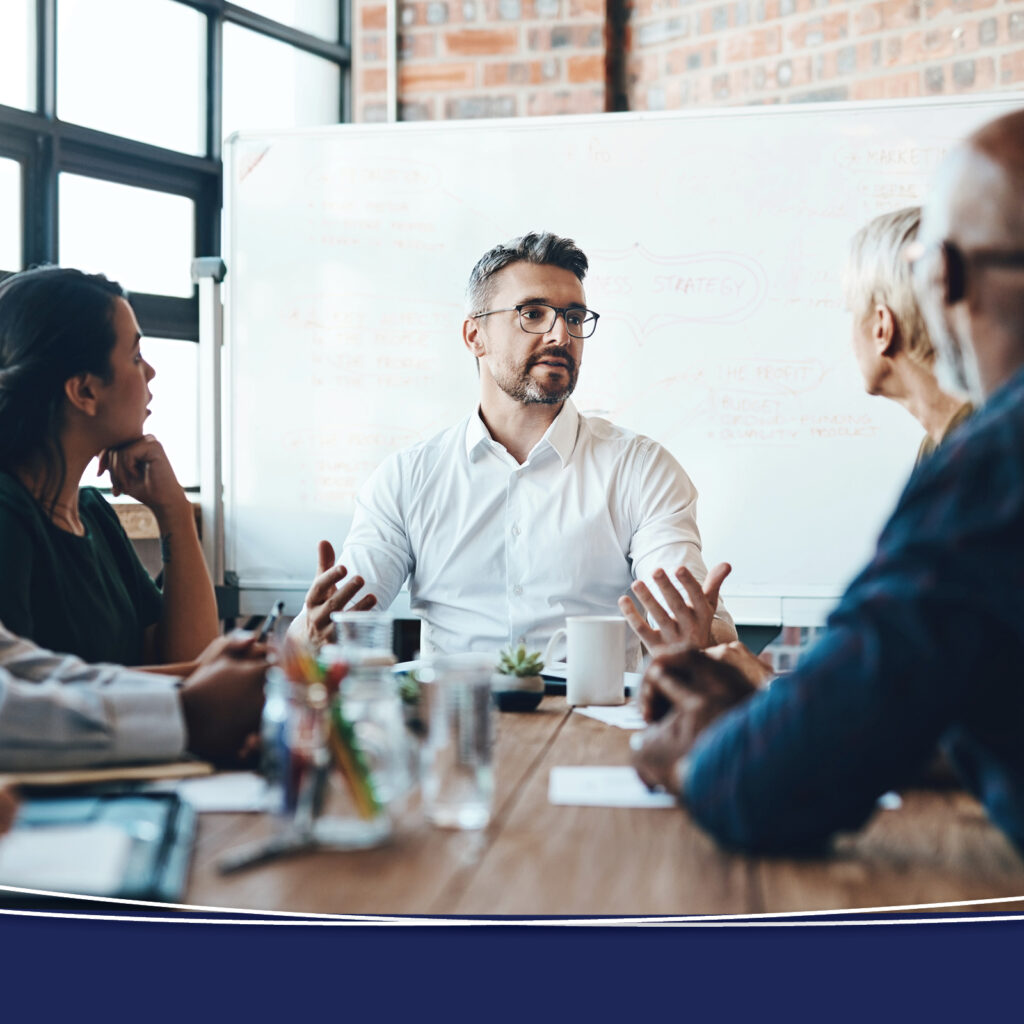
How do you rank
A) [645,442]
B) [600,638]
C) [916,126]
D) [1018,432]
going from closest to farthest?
[1018,432] < [600,638] < [645,442] < [916,126]

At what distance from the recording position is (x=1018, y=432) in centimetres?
52

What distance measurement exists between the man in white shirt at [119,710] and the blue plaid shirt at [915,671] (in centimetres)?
38

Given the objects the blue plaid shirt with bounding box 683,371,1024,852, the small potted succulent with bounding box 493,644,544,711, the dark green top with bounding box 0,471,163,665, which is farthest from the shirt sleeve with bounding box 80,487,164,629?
the blue plaid shirt with bounding box 683,371,1024,852

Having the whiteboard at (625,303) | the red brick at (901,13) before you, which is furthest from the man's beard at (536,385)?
the red brick at (901,13)

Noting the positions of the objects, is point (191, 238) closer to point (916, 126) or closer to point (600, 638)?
point (916, 126)

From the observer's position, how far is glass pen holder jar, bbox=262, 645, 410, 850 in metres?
0.62

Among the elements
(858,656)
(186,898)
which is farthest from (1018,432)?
(186,898)

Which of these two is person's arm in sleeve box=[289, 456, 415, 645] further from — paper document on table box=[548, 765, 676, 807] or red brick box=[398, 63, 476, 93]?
red brick box=[398, 63, 476, 93]

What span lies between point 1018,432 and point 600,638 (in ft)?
2.19

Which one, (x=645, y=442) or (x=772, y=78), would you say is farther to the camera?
(x=772, y=78)

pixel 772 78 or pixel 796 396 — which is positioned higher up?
pixel 772 78

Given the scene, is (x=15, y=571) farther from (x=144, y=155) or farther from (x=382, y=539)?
(x=144, y=155)

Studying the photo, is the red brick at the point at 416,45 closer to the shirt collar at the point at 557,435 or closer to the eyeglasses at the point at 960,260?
the shirt collar at the point at 557,435

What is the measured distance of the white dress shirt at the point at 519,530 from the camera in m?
1.68
